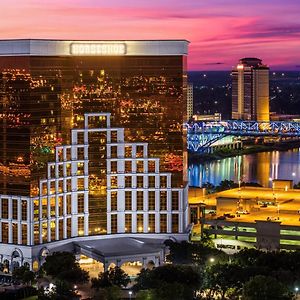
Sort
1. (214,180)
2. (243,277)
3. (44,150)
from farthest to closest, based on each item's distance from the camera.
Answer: (214,180) → (44,150) → (243,277)

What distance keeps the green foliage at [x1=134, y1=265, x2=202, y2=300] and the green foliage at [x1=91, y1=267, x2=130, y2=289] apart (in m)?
0.49

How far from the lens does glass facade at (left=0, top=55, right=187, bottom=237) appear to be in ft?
79.9

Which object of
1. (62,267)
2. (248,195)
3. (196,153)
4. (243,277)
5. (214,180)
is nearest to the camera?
(243,277)

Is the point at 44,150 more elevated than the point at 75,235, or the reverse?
the point at 44,150

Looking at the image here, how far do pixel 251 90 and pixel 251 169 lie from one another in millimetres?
44494

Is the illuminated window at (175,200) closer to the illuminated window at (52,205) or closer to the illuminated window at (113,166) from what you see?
the illuminated window at (113,166)

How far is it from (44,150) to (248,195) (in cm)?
948

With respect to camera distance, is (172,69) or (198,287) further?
(172,69)

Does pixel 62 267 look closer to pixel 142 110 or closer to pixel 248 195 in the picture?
pixel 142 110

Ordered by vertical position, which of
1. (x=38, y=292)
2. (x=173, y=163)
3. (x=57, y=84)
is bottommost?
(x=38, y=292)

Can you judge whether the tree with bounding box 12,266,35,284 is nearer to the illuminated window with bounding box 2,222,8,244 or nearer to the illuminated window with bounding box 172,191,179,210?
the illuminated window with bounding box 2,222,8,244

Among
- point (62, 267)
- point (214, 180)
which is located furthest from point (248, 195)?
point (214, 180)

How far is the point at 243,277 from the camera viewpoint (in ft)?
67.2

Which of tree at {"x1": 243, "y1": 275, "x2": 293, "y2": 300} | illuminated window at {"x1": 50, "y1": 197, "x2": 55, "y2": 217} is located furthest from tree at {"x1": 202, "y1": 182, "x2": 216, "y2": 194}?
tree at {"x1": 243, "y1": 275, "x2": 293, "y2": 300}
